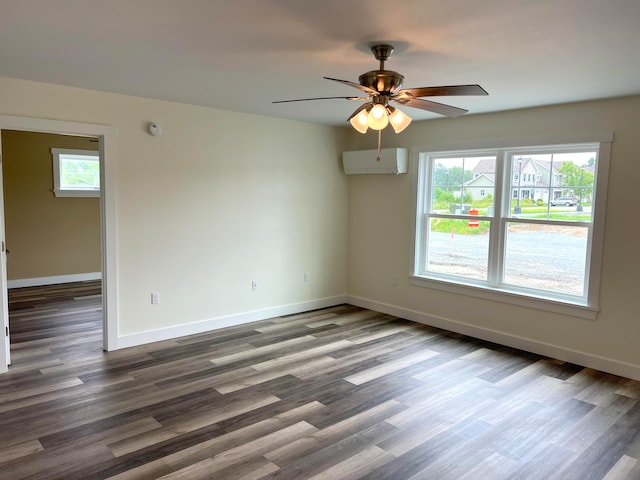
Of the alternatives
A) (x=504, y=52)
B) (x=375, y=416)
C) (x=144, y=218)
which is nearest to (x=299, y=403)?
(x=375, y=416)

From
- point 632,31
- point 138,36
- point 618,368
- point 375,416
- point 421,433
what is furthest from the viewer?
point 618,368

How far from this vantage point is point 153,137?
173 inches

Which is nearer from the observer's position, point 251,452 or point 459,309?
point 251,452

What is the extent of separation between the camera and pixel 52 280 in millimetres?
7082

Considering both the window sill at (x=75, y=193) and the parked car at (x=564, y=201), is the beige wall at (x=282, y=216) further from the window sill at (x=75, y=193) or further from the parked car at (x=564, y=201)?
the window sill at (x=75, y=193)

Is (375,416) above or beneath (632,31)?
beneath

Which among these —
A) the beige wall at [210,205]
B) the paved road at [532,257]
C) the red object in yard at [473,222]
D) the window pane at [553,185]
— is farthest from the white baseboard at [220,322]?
the window pane at [553,185]

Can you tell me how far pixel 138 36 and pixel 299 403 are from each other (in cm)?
258

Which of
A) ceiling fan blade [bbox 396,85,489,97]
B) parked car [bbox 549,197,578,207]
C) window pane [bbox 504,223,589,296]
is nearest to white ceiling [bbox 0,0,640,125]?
ceiling fan blade [bbox 396,85,489,97]

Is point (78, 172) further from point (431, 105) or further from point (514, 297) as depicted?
point (514, 297)

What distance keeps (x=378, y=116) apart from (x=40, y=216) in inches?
248

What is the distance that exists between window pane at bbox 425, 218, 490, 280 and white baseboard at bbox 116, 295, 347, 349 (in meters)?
1.51

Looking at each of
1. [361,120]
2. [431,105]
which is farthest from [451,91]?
[361,120]

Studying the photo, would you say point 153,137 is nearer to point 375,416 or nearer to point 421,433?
point 375,416
